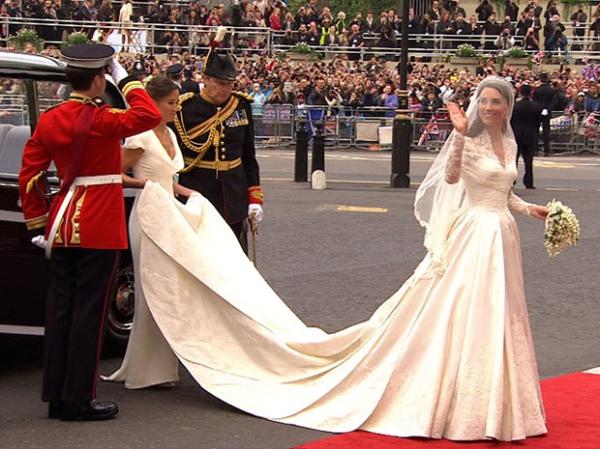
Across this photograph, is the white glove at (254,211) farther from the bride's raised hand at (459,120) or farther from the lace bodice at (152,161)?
the bride's raised hand at (459,120)

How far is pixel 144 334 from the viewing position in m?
7.85

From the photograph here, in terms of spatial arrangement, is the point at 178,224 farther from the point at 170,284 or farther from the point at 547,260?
the point at 547,260

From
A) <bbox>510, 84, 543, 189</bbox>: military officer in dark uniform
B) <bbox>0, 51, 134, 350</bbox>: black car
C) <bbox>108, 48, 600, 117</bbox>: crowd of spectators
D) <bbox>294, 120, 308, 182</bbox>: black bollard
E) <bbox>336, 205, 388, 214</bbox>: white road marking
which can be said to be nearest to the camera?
<bbox>0, 51, 134, 350</bbox>: black car

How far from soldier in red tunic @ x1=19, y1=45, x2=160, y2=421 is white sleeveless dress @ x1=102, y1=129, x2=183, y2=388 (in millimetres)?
653

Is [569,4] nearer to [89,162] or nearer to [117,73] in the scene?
[117,73]

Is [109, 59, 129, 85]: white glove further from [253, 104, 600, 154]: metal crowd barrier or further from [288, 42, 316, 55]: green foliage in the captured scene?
[288, 42, 316, 55]: green foliage

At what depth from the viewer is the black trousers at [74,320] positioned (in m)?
7.12

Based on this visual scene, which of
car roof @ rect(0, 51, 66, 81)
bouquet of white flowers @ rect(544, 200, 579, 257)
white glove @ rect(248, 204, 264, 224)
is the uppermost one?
car roof @ rect(0, 51, 66, 81)

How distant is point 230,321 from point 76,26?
3178cm

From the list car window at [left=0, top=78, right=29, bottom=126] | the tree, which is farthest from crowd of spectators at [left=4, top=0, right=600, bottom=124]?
the tree

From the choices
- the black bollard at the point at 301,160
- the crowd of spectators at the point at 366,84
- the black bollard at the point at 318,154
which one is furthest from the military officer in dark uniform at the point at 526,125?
the crowd of spectators at the point at 366,84

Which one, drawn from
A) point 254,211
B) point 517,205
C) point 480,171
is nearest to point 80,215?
Result: point 254,211

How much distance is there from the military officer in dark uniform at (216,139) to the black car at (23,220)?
1.62 feet

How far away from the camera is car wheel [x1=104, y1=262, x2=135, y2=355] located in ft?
28.4
